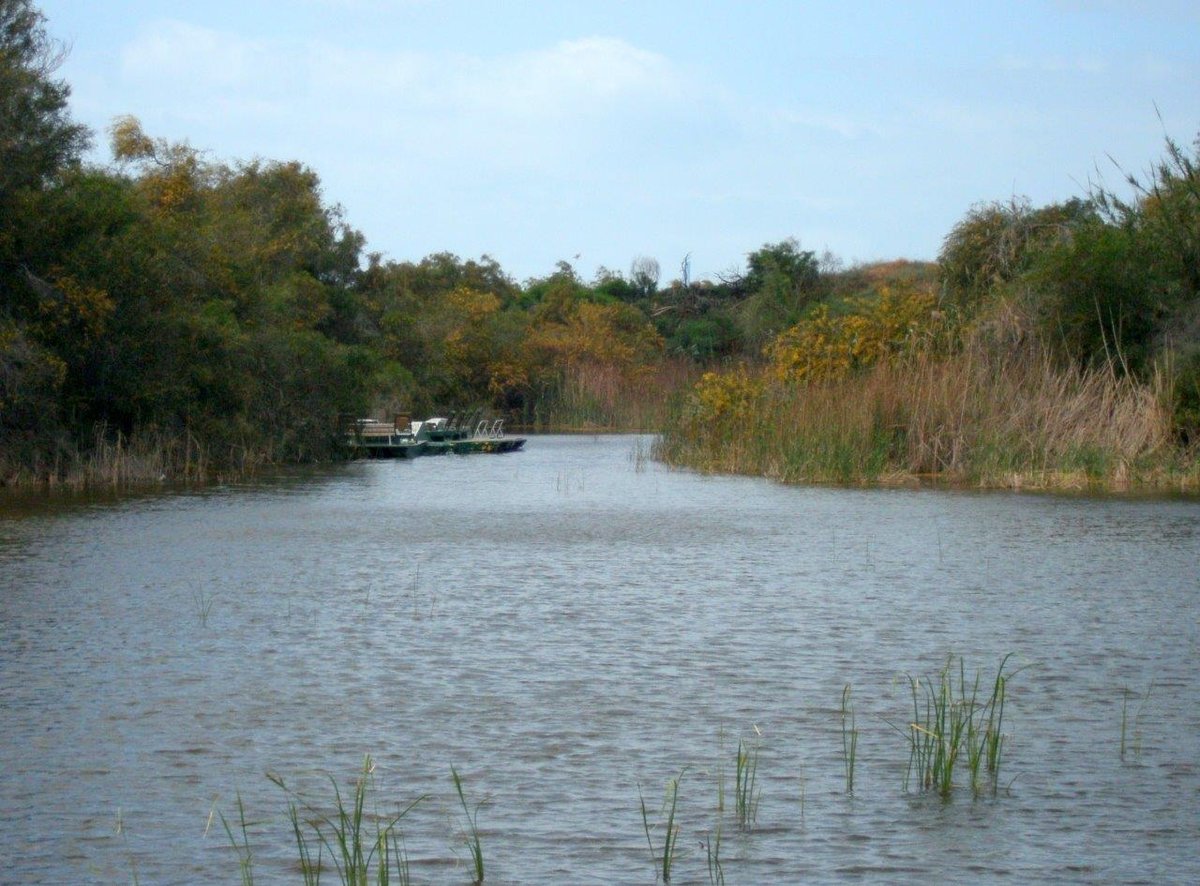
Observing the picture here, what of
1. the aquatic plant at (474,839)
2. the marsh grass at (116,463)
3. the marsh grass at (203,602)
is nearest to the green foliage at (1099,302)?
the marsh grass at (116,463)

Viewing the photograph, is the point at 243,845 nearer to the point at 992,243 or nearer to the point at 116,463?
the point at 116,463

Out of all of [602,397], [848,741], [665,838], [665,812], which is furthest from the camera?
[602,397]

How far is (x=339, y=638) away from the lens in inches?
425

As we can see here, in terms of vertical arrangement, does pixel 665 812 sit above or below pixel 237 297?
below

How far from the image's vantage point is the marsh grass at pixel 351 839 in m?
5.44

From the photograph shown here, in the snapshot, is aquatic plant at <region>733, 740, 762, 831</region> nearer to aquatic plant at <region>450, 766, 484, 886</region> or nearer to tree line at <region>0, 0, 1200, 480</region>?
aquatic plant at <region>450, 766, 484, 886</region>

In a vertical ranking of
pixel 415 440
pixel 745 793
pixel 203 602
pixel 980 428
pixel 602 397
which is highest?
pixel 602 397

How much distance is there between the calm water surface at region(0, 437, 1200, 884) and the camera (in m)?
6.08

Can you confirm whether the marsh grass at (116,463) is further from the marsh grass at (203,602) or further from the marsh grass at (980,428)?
the marsh grass at (203,602)

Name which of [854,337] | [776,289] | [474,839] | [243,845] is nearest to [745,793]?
[474,839]

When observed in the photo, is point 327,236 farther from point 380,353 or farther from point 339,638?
point 339,638

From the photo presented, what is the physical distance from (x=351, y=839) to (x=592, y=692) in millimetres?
2962

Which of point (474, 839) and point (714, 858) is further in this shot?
point (474, 839)

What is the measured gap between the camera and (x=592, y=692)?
29.1ft
